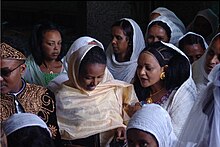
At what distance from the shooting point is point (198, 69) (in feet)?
14.2

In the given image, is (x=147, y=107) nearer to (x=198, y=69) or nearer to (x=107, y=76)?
(x=107, y=76)

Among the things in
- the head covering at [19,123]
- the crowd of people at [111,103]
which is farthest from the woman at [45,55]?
the head covering at [19,123]

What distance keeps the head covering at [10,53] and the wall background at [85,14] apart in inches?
111

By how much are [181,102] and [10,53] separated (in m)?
1.12

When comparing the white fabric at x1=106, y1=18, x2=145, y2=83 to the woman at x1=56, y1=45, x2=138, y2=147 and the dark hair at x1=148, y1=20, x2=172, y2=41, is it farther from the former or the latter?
the woman at x1=56, y1=45, x2=138, y2=147

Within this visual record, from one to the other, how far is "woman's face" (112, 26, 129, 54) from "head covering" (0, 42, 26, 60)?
1.60 meters

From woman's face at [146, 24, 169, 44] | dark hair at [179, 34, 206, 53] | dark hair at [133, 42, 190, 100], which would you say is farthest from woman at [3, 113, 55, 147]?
woman's face at [146, 24, 169, 44]

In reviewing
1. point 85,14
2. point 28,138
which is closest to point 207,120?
point 28,138

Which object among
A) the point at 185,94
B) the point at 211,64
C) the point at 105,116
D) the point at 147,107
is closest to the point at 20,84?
the point at 105,116

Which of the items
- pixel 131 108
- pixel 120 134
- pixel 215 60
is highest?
pixel 215 60

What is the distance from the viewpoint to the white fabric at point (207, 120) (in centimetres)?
269

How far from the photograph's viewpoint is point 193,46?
4.79 metres

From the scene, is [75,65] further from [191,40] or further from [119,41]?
[191,40]

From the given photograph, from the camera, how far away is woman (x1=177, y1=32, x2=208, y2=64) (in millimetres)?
4750
